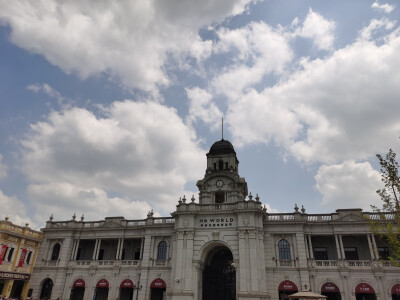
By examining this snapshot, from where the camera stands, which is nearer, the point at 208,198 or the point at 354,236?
the point at 354,236

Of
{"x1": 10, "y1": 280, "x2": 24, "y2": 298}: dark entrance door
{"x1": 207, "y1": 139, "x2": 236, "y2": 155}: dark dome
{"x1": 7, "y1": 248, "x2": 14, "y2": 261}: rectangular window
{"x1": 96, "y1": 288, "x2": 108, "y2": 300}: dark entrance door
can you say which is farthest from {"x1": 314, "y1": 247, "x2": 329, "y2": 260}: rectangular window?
{"x1": 10, "y1": 280, "x2": 24, "y2": 298}: dark entrance door

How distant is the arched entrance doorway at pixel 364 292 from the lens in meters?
33.9

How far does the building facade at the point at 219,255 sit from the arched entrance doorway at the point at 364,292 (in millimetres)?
106

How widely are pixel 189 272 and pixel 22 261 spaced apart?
84.1 feet

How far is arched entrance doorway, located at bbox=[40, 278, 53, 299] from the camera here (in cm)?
4381

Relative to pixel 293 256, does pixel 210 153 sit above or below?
above

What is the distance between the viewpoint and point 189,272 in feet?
120

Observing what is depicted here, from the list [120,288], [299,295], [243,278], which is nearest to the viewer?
[299,295]

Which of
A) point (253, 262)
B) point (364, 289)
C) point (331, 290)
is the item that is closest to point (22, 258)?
point (253, 262)

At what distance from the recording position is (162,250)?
42.1m

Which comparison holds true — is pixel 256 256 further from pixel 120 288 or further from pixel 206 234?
pixel 120 288

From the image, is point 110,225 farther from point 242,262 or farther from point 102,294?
point 242,262

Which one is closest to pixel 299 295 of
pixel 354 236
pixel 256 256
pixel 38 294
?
pixel 256 256

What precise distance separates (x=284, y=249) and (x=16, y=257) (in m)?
37.4
